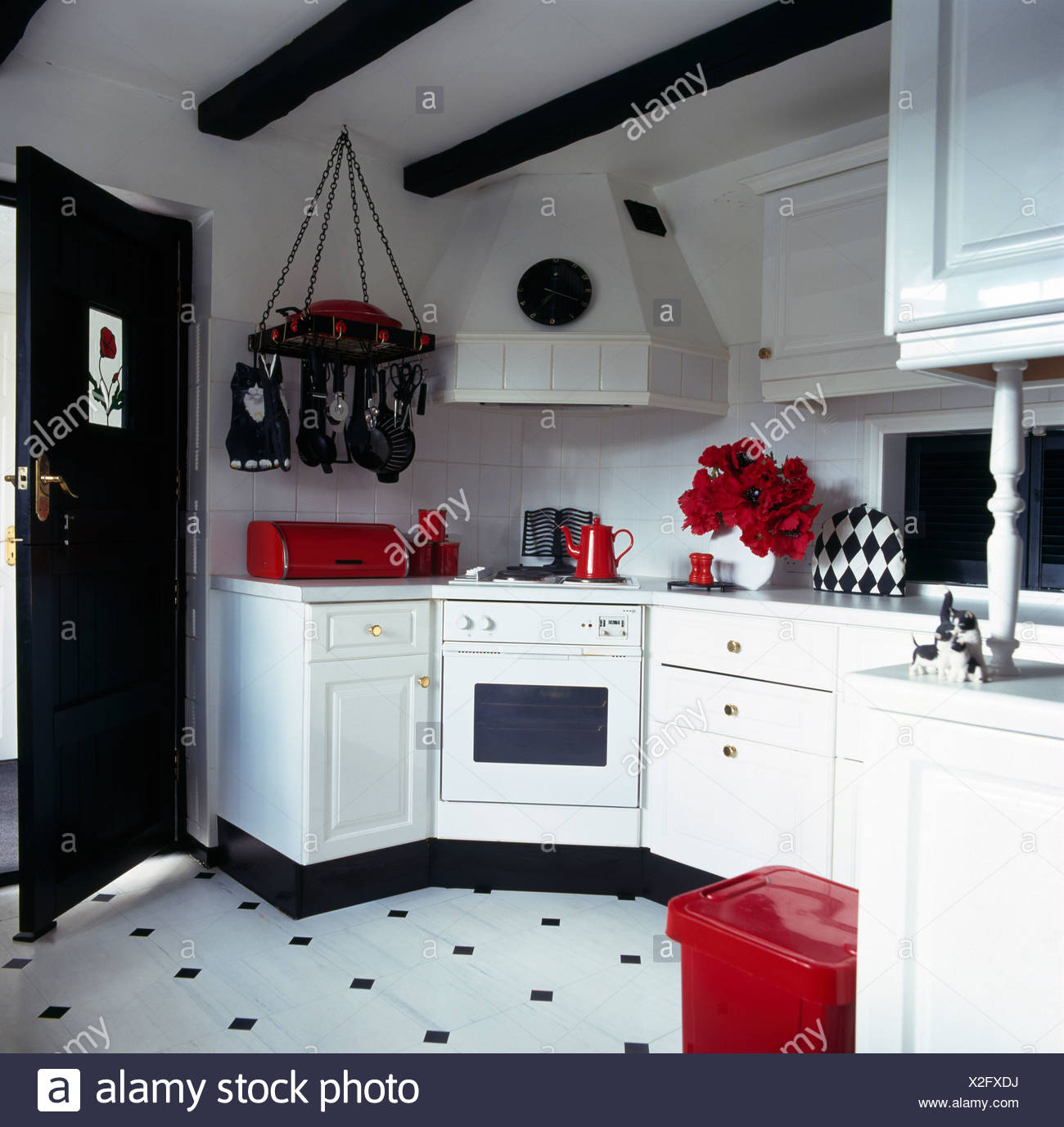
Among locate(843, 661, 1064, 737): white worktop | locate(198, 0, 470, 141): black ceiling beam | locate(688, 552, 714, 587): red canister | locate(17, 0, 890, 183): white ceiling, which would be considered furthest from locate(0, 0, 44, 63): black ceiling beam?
locate(843, 661, 1064, 737): white worktop

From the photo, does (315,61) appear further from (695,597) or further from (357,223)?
(695,597)

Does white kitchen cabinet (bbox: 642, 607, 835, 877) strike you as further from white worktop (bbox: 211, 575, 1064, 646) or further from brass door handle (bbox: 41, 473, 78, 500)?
brass door handle (bbox: 41, 473, 78, 500)

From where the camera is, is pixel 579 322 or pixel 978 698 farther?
pixel 579 322

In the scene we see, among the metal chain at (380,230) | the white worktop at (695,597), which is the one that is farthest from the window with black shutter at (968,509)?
the metal chain at (380,230)

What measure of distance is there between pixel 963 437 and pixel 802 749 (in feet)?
3.54

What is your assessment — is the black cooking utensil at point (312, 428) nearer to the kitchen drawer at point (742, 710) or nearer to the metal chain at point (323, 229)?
the metal chain at point (323, 229)

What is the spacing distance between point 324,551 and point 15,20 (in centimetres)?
151

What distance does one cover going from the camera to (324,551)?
9.30 ft

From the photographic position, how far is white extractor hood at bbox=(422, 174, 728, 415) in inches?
119

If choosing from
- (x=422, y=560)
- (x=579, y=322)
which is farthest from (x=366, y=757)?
(x=579, y=322)

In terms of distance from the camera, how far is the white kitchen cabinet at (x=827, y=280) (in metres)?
2.57

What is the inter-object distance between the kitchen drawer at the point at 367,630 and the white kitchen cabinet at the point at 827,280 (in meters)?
1.27

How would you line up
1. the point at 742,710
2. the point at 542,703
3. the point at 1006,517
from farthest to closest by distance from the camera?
the point at 542,703, the point at 742,710, the point at 1006,517

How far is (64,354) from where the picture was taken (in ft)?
8.23
